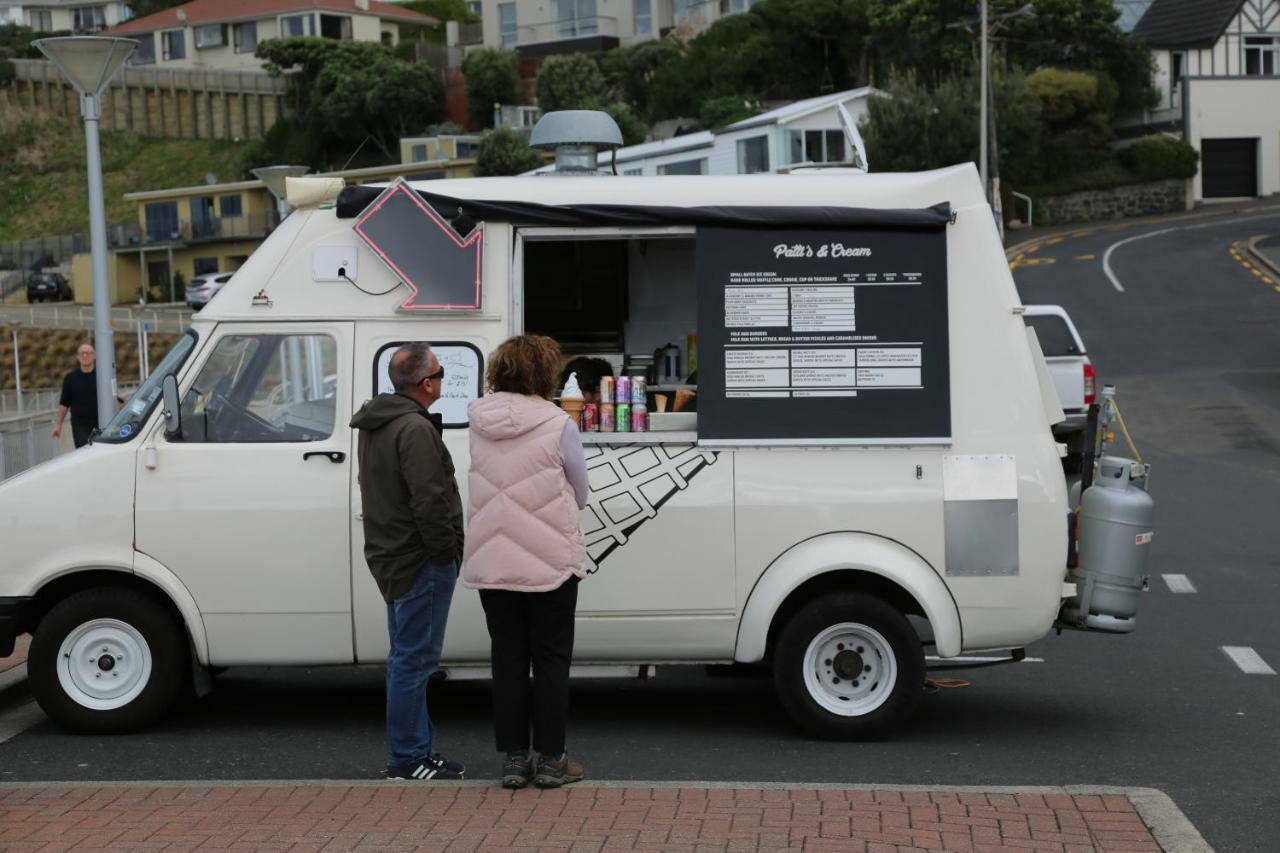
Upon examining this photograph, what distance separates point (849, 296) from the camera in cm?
790

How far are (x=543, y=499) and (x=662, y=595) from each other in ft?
4.86

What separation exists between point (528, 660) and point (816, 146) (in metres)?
42.3

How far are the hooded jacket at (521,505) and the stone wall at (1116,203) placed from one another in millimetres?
57932

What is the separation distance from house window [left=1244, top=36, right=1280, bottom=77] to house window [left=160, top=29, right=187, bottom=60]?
78.1m

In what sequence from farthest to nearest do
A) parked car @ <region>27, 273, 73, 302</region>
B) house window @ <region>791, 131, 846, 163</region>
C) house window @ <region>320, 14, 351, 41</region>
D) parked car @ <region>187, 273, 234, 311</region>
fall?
house window @ <region>320, 14, 351, 41</region>
parked car @ <region>27, 273, 73, 302</region>
parked car @ <region>187, 273, 234, 311</region>
house window @ <region>791, 131, 846, 163</region>

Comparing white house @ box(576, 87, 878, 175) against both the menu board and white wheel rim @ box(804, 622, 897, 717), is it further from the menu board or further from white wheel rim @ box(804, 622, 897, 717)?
white wheel rim @ box(804, 622, 897, 717)

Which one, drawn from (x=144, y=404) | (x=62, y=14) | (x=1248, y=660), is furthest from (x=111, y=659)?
(x=62, y=14)

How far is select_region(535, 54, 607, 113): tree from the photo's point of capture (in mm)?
80125

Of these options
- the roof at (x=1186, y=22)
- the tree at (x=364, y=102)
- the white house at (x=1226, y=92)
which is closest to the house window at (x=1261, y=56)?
the white house at (x=1226, y=92)

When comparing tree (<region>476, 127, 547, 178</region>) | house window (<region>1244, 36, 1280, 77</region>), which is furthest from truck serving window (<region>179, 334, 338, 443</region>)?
house window (<region>1244, 36, 1280, 77</region>)

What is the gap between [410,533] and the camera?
22.2 feet

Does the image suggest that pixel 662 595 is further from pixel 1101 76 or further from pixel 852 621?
pixel 1101 76

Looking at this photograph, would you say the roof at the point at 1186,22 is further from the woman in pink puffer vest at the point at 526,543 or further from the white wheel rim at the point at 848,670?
the woman in pink puffer vest at the point at 526,543

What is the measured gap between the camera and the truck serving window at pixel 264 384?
8.00 m
